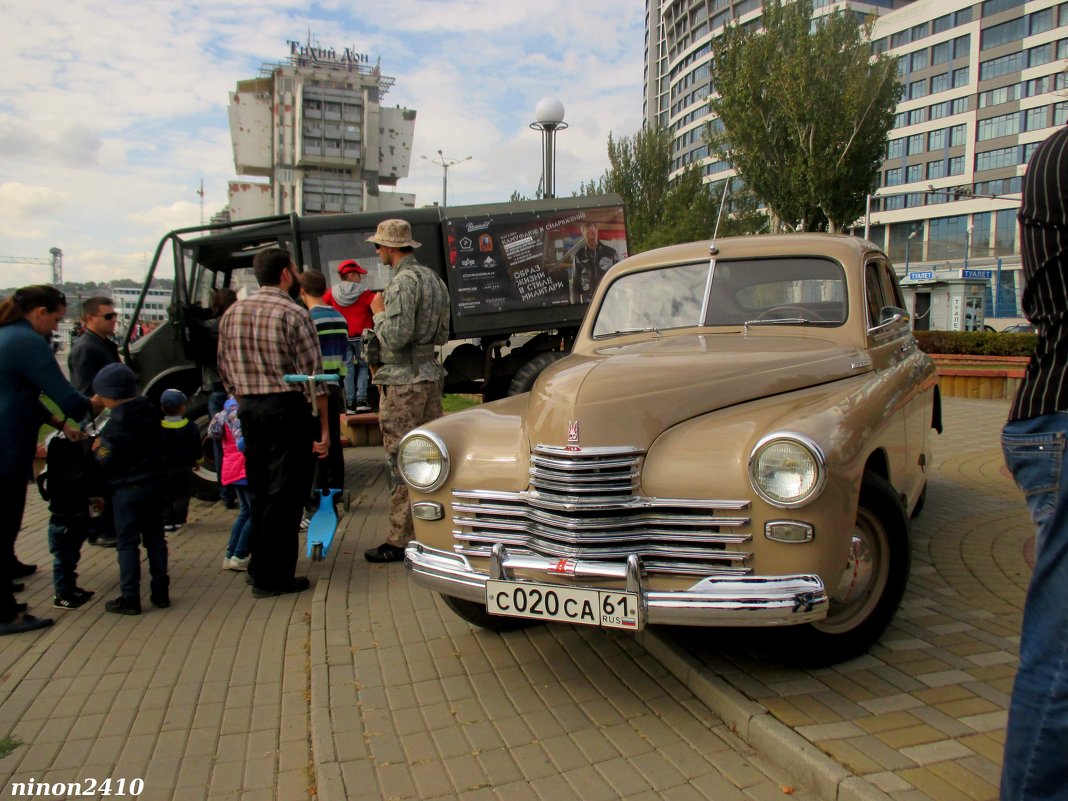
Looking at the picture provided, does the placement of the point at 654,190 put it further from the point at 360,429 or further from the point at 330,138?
the point at 330,138

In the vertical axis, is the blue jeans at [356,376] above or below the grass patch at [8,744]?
above

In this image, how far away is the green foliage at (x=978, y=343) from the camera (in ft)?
53.0

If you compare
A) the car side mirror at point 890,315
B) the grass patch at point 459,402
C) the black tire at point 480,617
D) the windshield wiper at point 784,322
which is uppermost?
the car side mirror at point 890,315

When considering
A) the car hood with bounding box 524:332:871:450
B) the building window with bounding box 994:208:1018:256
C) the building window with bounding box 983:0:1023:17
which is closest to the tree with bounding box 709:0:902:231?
the car hood with bounding box 524:332:871:450

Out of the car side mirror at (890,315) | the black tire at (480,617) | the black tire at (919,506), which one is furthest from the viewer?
the black tire at (919,506)

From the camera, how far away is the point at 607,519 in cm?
322

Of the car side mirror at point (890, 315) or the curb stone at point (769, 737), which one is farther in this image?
the car side mirror at point (890, 315)

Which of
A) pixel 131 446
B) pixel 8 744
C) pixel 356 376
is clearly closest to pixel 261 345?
pixel 131 446

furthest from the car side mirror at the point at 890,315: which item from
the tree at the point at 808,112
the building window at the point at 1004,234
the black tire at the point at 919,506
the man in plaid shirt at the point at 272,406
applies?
the building window at the point at 1004,234

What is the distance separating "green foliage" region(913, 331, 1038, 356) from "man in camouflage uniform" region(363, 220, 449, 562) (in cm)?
1362

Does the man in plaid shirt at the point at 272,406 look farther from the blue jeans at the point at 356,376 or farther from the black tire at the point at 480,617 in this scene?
the blue jeans at the point at 356,376

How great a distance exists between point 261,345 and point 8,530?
66.4 inches

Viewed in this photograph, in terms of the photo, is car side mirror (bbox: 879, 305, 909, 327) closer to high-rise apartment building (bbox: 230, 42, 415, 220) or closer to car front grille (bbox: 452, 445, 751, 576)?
car front grille (bbox: 452, 445, 751, 576)

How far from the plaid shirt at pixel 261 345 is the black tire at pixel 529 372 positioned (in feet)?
12.6
